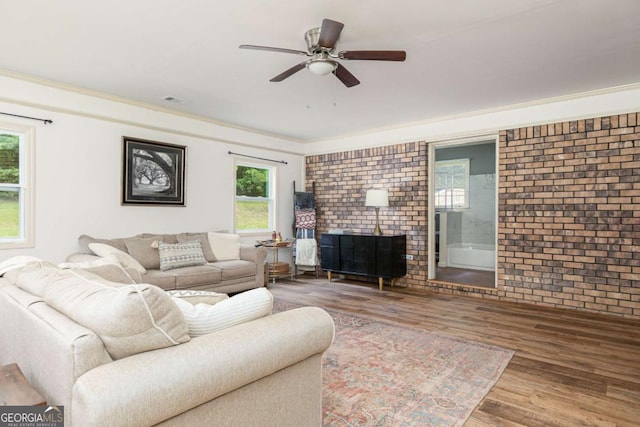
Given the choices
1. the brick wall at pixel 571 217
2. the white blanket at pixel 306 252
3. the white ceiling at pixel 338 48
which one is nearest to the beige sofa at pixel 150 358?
the white ceiling at pixel 338 48

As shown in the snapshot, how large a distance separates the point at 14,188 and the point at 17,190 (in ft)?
0.12

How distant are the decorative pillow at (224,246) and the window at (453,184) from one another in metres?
4.91

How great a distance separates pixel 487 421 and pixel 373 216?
423 centimetres

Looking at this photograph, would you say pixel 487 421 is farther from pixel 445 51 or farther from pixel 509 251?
pixel 509 251

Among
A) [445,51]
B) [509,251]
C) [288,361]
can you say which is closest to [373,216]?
[509,251]

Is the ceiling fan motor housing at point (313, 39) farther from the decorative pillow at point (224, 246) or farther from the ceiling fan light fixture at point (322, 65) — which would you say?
the decorative pillow at point (224, 246)

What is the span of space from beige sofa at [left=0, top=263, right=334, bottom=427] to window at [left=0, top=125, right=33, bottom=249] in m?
2.65

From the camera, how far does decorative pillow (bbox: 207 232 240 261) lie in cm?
508

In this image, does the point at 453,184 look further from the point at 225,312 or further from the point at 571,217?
the point at 225,312

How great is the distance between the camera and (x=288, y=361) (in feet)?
4.88

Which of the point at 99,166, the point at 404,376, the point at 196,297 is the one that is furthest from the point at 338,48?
the point at 99,166

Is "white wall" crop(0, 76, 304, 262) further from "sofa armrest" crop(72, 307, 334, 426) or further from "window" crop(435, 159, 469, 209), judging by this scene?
"window" crop(435, 159, 469, 209)

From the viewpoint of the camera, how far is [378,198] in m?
5.53

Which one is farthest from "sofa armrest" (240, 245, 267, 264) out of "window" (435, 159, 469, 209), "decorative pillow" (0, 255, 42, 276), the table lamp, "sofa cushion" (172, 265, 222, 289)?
"window" (435, 159, 469, 209)
